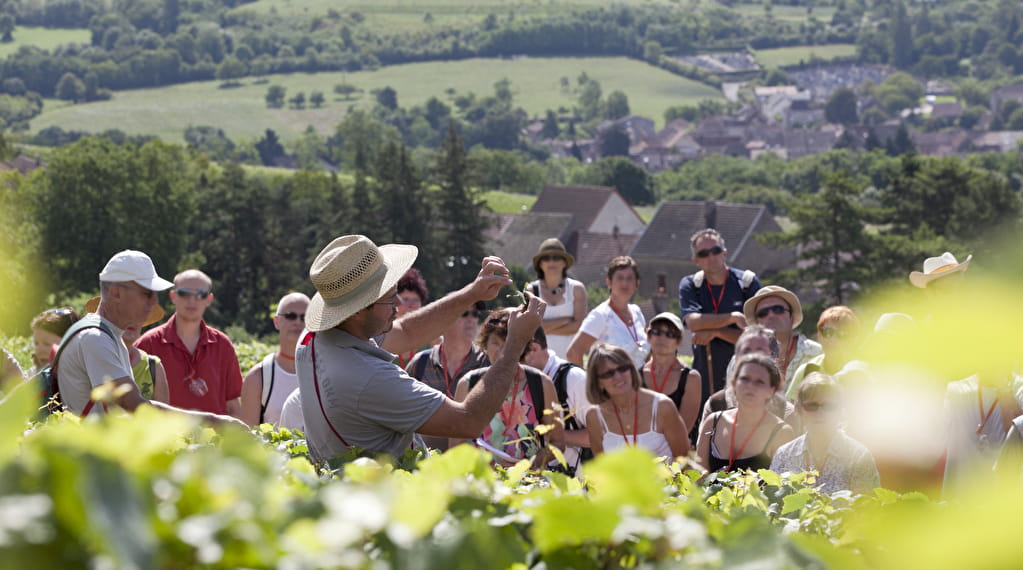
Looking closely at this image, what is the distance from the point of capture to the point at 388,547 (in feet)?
5.61

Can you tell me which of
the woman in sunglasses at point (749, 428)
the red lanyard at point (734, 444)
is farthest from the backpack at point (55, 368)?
the red lanyard at point (734, 444)

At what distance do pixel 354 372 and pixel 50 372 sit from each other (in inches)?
80.1

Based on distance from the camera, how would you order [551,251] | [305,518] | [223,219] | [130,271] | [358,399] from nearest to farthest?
[305,518] < [358,399] < [130,271] < [551,251] < [223,219]

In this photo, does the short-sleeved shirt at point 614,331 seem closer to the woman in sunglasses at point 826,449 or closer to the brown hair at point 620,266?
the brown hair at point 620,266

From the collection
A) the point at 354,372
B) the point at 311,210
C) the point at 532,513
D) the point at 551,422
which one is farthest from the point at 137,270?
the point at 311,210

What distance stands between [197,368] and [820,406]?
3.94 meters

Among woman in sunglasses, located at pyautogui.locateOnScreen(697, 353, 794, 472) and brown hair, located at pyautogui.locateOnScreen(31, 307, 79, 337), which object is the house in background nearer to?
brown hair, located at pyautogui.locateOnScreen(31, 307, 79, 337)

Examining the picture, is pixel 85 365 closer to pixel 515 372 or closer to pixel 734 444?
pixel 515 372

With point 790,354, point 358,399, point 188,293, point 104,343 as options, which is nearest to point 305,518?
point 358,399

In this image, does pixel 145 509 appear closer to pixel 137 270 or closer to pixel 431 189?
pixel 137 270

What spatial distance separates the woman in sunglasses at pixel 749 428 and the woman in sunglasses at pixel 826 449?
298 millimetres

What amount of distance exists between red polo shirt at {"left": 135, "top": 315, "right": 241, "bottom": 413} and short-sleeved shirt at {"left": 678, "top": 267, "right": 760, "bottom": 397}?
11.0 ft

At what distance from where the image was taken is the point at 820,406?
19.0 ft

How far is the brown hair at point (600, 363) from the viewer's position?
22.4ft
